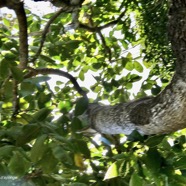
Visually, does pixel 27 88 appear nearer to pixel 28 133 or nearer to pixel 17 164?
pixel 28 133

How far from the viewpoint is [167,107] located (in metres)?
1.25

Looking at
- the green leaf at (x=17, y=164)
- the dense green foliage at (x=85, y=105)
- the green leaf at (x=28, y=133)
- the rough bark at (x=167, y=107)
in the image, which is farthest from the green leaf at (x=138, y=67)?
the green leaf at (x=17, y=164)

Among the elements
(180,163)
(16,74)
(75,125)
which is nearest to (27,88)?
(16,74)

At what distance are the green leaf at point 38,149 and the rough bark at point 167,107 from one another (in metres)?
0.29

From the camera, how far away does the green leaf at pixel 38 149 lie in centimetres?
129

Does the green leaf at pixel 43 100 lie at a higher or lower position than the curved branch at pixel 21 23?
lower

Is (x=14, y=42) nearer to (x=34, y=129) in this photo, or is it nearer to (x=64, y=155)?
(x=34, y=129)

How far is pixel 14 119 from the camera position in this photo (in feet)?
5.42

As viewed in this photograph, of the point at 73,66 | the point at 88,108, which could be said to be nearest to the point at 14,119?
the point at 88,108

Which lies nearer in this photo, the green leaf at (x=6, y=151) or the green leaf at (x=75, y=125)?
the green leaf at (x=6, y=151)

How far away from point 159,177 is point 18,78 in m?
0.50

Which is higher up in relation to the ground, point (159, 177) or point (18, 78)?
point (18, 78)

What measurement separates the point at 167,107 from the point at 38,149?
0.37 metres

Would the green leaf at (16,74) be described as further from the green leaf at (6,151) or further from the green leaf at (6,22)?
the green leaf at (6,22)
